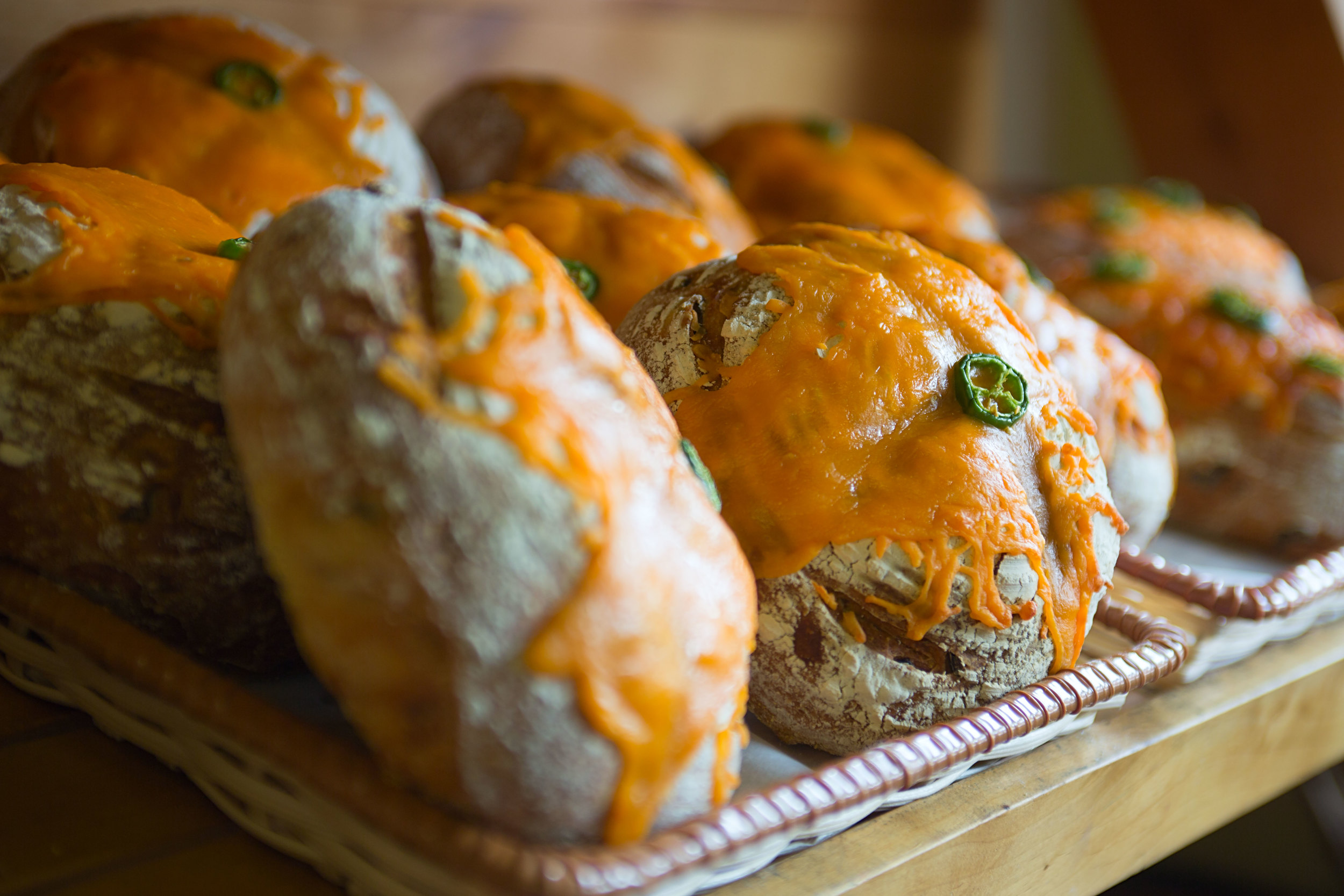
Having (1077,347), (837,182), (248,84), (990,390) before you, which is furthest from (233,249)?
(837,182)

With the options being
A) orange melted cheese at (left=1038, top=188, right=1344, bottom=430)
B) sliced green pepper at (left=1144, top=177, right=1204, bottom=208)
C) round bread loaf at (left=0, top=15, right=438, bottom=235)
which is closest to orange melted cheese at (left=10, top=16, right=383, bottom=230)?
round bread loaf at (left=0, top=15, right=438, bottom=235)

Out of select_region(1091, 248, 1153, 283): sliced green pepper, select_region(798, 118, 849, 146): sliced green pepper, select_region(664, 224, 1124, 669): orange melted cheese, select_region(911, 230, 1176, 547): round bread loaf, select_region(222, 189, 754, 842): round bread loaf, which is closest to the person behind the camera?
select_region(222, 189, 754, 842): round bread loaf

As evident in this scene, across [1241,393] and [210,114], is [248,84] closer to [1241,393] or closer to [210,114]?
[210,114]

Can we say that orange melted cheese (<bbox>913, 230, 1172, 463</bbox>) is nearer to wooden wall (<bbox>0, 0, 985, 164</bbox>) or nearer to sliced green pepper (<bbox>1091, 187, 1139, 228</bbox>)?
sliced green pepper (<bbox>1091, 187, 1139, 228</bbox>)

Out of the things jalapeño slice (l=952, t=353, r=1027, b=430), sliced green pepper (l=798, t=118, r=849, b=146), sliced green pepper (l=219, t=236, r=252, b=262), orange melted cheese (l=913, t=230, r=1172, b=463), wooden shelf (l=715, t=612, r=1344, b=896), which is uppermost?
jalapeño slice (l=952, t=353, r=1027, b=430)

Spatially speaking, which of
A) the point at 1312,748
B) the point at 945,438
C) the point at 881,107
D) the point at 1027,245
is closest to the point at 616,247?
the point at 945,438
